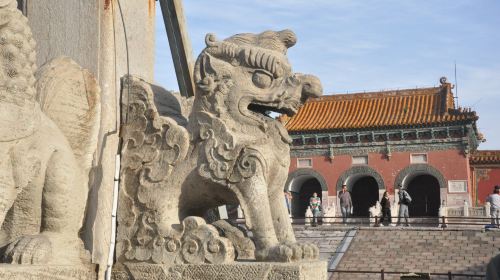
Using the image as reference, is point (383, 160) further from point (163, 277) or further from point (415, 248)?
point (163, 277)

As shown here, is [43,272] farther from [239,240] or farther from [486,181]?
[486,181]

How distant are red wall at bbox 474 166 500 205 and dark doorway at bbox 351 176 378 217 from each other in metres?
4.33

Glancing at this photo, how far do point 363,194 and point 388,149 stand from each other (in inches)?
103

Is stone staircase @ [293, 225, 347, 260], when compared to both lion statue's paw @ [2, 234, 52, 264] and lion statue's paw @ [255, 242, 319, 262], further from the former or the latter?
lion statue's paw @ [2, 234, 52, 264]

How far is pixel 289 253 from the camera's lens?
3.00 m

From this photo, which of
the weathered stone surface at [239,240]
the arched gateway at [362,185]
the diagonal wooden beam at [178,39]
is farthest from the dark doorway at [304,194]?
the weathered stone surface at [239,240]

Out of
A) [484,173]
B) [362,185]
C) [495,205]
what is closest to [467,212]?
[495,205]

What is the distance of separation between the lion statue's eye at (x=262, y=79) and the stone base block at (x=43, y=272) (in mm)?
1220

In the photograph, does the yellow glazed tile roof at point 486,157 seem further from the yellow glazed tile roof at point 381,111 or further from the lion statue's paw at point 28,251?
the lion statue's paw at point 28,251

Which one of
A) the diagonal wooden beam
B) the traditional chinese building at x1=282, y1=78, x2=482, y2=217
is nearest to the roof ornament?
the traditional chinese building at x1=282, y1=78, x2=482, y2=217

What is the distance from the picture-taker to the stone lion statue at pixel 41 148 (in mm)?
2566

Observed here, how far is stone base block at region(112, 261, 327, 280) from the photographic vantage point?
9.56 feet

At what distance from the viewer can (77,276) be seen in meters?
2.80

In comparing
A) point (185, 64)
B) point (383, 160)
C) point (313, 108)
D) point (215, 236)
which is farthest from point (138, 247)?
point (313, 108)
